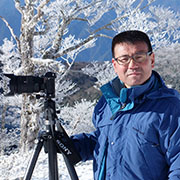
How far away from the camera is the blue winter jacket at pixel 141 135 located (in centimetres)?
109

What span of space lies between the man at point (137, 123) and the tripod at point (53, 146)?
0.14m

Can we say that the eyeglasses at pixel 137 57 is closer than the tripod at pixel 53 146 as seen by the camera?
Yes

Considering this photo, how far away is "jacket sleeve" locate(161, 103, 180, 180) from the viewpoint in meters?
1.07

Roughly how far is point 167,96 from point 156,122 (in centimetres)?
13

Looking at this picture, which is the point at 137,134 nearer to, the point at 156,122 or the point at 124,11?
the point at 156,122

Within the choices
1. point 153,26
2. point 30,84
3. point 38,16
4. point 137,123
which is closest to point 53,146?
point 30,84

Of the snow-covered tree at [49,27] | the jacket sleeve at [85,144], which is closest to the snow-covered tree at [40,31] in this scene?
the snow-covered tree at [49,27]

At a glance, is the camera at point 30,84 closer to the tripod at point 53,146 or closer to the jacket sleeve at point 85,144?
the tripod at point 53,146

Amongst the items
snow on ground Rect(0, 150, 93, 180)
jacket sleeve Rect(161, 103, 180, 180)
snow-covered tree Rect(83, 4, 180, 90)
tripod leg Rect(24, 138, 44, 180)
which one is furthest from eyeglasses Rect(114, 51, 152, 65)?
snow-covered tree Rect(83, 4, 180, 90)

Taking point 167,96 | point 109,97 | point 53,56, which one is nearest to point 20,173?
point 109,97

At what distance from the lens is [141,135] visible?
1144 mm

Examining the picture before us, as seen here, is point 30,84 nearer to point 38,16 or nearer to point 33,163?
point 33,163

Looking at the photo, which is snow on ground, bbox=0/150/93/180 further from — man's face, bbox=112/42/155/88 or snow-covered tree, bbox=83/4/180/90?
snow-covered tree, bbox=83/4/180/90

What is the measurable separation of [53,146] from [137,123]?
0.52m
